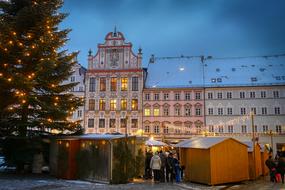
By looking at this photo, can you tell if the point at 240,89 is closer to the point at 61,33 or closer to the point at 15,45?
the point at 61,33

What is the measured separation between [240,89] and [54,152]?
31.4 meters

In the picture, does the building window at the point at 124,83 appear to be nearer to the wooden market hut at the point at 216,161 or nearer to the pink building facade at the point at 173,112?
the pink building facade at the point at 173,112

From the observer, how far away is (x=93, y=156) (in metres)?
16.1

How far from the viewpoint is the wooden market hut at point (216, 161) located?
15.2m

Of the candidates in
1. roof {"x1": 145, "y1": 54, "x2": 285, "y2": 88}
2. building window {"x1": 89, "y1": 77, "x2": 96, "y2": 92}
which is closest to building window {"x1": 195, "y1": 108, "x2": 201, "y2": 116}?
roof {"x1": 145, "y1": 54, "x2": 285, "y2": 88}

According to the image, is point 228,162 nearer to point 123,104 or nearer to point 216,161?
point 216,161

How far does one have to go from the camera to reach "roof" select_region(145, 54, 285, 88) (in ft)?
142

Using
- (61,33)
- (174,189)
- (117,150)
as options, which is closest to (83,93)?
(61,33)

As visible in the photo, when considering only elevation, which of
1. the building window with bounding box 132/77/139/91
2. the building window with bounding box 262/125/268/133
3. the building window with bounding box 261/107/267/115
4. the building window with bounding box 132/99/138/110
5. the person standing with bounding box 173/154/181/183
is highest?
the building window with bounding box 132/77/139/91

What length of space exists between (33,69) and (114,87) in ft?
86.3

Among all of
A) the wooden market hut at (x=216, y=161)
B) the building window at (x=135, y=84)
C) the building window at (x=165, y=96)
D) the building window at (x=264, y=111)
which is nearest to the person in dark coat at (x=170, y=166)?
the wooden market hut at (x=216, y=161)

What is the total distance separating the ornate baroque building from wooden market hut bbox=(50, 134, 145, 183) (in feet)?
84.9

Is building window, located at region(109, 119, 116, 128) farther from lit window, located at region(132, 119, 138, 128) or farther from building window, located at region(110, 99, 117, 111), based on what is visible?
lit window, located at region(132, 119, 138, 128)

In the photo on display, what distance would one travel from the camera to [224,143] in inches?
628
